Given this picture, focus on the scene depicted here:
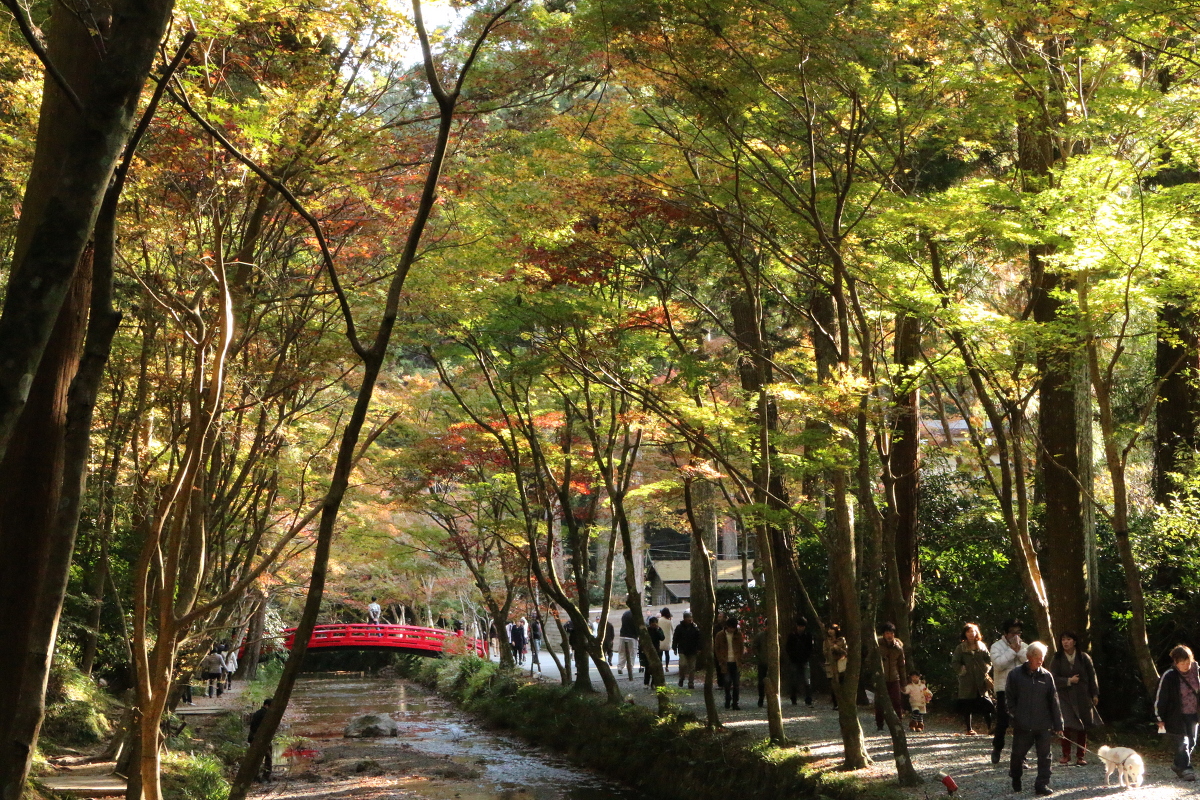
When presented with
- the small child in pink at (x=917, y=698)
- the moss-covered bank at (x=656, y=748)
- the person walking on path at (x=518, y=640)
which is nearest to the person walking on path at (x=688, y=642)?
the moss-covered bank at (x=656, y=748)

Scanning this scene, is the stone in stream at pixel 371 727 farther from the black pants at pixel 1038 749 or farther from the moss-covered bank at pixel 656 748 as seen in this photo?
the black pants at pixel 1038 749

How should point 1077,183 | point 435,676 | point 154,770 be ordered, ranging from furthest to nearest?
point 435,676 < point 1077,183 < point 154,770

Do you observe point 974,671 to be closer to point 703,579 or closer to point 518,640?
point 703,579

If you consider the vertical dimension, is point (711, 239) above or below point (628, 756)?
above

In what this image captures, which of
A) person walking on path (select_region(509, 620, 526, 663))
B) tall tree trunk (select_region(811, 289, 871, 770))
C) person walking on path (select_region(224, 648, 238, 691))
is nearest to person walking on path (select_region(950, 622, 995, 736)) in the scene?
tall tree trunk (select_region(811, 289, 871, 770))

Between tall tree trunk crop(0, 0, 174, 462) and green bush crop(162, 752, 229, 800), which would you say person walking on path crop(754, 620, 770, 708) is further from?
tall tree trunk crop(0, 0, 174, 462)

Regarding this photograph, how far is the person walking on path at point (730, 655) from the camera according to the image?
16386mm

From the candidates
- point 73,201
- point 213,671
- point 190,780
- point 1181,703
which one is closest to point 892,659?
point 1181,703

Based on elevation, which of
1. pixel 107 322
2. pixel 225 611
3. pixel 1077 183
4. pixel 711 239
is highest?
pixel 711 239

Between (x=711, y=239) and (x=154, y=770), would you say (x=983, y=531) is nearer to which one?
(x=711, y=239)

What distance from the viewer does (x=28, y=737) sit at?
4797 millimetres

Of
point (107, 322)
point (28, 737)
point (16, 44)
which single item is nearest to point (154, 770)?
point (28, 737)

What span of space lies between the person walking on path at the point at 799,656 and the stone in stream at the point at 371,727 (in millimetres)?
9231

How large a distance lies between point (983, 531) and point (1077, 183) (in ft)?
29.0
